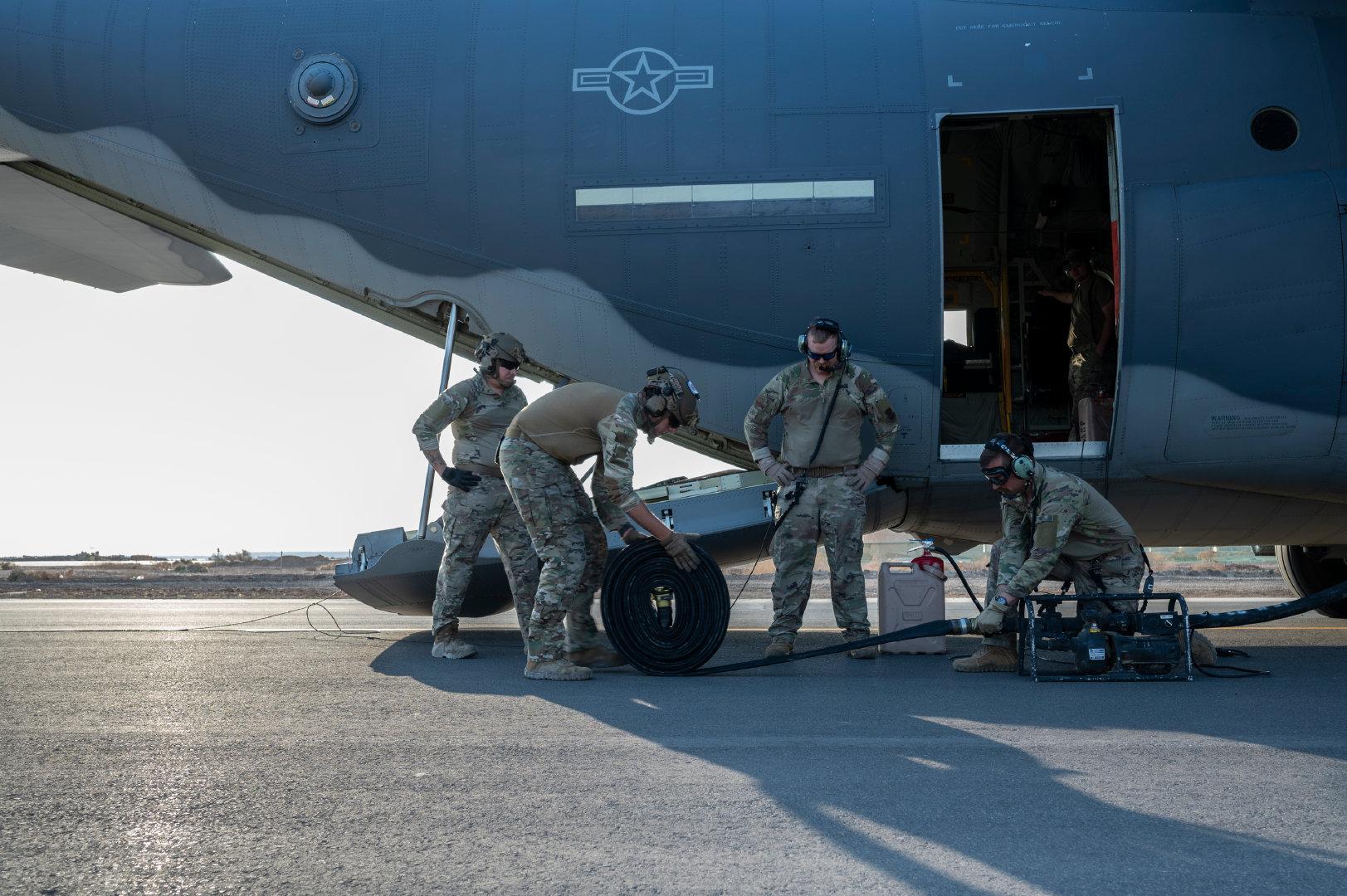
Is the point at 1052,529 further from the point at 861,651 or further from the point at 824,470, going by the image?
the point at 861,651

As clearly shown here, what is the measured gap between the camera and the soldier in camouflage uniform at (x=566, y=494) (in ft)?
19.7

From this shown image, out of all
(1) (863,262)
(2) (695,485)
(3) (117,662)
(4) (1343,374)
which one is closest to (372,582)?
(3) (117,662)

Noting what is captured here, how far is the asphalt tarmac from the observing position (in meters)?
2.77

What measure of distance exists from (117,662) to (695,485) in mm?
3942

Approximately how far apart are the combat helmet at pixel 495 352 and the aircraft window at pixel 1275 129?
199 inches

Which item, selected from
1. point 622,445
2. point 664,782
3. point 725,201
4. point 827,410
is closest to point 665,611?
point 622,445

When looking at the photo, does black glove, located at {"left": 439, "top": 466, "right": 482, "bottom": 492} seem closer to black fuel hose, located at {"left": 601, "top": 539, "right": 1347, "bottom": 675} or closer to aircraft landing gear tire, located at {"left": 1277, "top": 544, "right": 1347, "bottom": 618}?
black fuel hose, located at {"left": 601, "top": 539, "right": 1347, "bottom": 675}

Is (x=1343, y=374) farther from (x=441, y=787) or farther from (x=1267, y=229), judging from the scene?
(x=441, y=787)

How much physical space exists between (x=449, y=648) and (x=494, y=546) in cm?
114

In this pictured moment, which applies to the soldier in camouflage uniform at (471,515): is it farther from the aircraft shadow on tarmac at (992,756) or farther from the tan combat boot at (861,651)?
the tan combat boot at (861,651)

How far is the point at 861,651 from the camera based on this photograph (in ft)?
24.7

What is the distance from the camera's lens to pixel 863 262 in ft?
25.0

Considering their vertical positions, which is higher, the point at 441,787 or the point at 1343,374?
the point at 1343,374

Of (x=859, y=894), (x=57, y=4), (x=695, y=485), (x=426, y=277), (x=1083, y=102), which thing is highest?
(x=57, y=4)
